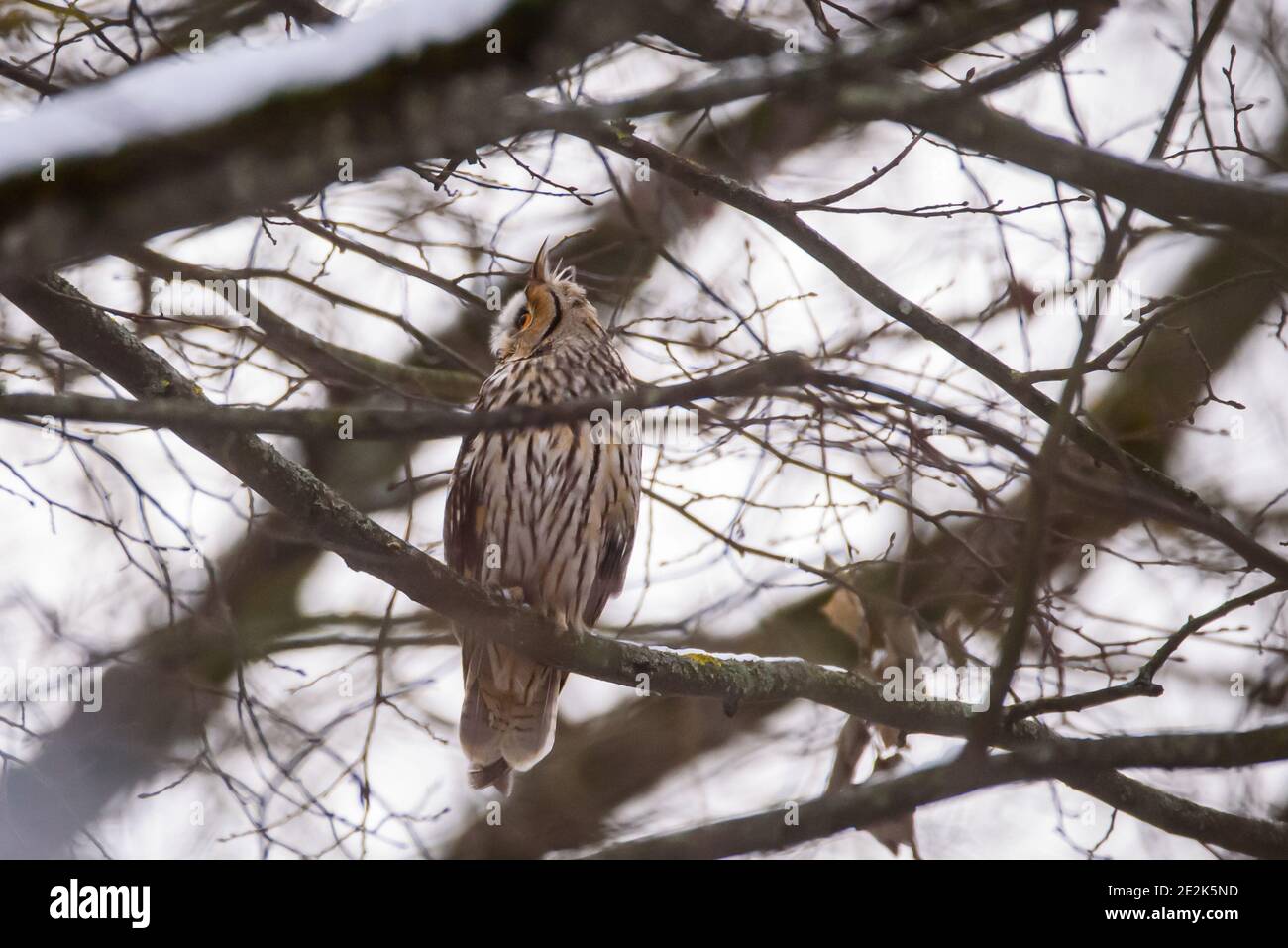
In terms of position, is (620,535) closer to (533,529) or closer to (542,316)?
(533,529)

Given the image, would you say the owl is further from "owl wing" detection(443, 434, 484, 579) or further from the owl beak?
the owl beak

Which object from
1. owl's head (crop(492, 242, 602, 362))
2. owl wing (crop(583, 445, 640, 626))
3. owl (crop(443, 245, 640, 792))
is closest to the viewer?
owl (crop(443, 245, 640, 792))

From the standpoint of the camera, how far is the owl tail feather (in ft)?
14.6

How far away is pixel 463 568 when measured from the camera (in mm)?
4535

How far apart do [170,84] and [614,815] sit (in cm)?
560

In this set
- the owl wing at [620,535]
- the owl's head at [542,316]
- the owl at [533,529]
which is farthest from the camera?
the owl's head at [542,316]

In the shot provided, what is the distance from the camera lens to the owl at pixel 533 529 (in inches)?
172

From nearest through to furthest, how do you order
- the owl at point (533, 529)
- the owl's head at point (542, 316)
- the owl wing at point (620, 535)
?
the owl at point (533, 529), the owl wing at point (620, 535), the owl's head at point (542, 316)

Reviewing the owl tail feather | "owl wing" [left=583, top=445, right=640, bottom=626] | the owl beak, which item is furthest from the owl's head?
the owl tail feather

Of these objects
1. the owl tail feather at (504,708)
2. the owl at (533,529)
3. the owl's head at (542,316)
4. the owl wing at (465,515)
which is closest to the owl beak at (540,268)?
the owl's head at (542,316)

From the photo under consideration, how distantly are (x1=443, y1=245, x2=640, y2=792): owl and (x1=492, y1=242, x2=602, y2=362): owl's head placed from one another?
137mm

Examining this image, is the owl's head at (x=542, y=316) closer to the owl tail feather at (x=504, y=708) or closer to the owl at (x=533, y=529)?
the owl at (x=533, y=529)

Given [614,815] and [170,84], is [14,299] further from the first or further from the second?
[614,815]
